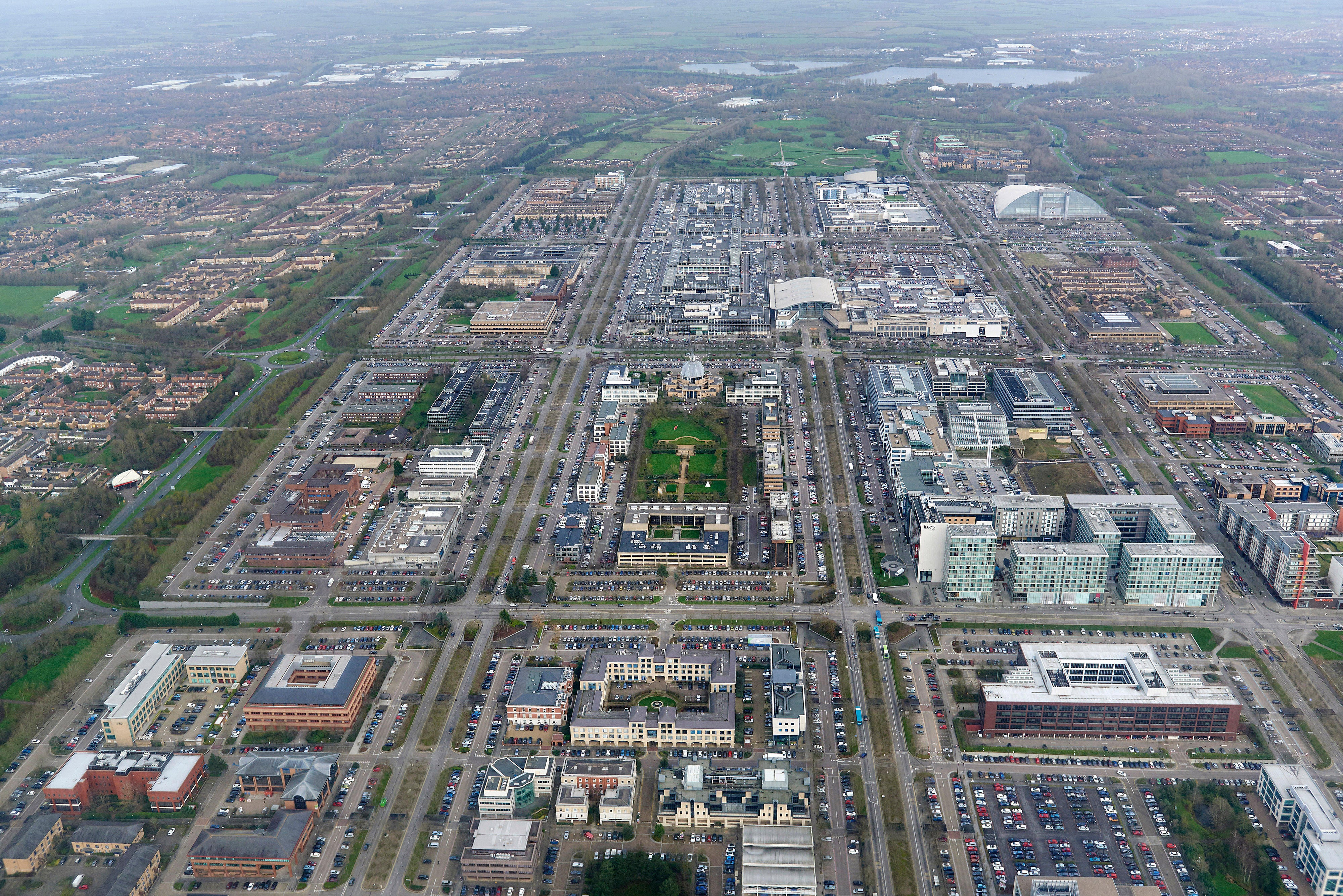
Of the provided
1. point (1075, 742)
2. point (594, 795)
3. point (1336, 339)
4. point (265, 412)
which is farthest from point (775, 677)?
point (1336, 339)

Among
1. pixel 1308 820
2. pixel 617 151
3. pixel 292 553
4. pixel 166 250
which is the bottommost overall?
pixel 166 250


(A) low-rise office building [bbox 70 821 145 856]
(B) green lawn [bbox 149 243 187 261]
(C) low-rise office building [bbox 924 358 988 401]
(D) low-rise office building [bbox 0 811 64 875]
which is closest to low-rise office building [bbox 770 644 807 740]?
(A) low-rise office building [bbox 70 821 145 856]

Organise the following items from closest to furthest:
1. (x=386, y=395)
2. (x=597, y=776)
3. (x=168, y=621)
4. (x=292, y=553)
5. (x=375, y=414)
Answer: (x=597, y=776) → (x=168, y=621) → (x=292, y=553) → (x=375, y=414) → (x=386, y=395)

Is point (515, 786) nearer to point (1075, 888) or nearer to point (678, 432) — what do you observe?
point (1075, 888)

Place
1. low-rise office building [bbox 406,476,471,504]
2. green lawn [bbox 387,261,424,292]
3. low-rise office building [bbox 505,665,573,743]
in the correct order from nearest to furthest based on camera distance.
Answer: low-rise office building [bbox 505,665,573,743] → low-rise office building [bbox 406,476,471,504] → green lawn [bbox 387,261,424,292]

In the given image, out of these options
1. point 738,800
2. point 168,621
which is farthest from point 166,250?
point 738,800

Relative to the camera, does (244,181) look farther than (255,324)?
Yes

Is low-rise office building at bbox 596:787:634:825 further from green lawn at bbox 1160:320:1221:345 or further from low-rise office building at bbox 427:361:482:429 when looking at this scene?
green lawn at bbox 1160:320:1221:345
